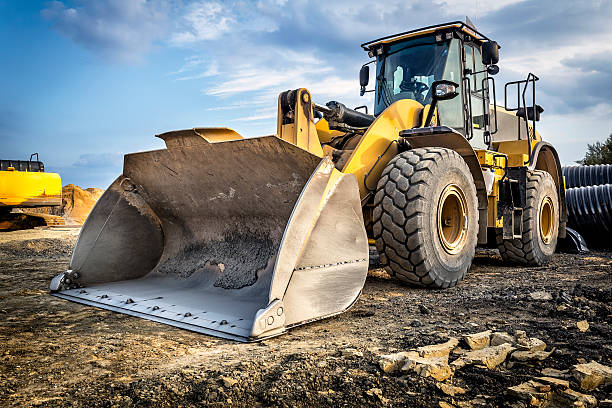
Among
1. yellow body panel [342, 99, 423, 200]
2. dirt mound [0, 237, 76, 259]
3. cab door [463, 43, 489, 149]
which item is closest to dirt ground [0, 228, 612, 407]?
yellow body panel [342, 99, 423, 200]

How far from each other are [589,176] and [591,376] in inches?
351

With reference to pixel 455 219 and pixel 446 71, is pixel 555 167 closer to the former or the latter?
pixel 446 71

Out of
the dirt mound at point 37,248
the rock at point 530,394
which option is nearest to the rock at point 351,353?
the rock at point 530,394

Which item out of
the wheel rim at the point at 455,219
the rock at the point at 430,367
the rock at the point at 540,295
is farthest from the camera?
the wheel rim at the point at 455,219

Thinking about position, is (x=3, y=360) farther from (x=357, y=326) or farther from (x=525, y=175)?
(x=525, y=175)

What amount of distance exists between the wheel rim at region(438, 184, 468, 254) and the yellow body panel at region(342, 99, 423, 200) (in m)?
0.61

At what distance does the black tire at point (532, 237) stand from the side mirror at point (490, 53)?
1.40 meters

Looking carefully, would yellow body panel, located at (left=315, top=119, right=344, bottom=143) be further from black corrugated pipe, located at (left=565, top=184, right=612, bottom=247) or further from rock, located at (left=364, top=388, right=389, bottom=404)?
black corrugated pipe, located at (left=565, top=184, right=612, bottom=247)

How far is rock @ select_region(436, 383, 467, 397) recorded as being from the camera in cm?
195

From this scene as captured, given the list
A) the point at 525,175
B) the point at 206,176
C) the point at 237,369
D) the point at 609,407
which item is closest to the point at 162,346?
the point at 237,369

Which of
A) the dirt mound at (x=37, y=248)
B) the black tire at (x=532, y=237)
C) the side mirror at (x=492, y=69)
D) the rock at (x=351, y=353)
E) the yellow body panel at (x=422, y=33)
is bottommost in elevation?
the rock at (x=351, y=353)

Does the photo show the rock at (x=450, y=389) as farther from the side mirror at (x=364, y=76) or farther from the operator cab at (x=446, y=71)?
the side mirror at (x=364, y=76)

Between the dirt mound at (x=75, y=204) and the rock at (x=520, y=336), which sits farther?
the dirt mound at (x=75, y=204)

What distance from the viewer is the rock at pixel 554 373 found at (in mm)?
2105
